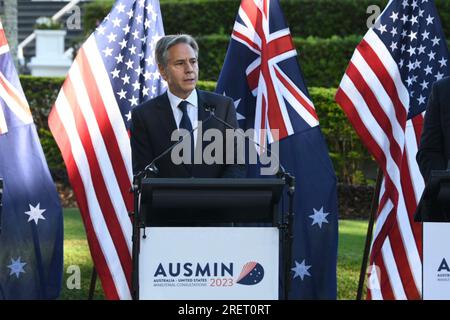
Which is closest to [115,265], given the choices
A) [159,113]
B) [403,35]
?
[159,113]

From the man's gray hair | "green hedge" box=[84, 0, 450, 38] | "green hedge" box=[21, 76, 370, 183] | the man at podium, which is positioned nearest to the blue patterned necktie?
the man at podium

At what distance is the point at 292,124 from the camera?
795 cm

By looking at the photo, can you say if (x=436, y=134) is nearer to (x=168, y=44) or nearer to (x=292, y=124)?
(x=168, y=44)

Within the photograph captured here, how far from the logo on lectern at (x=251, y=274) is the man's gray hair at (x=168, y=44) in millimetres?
1669

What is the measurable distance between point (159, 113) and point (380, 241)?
2.45 m

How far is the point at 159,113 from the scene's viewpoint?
6230 mm

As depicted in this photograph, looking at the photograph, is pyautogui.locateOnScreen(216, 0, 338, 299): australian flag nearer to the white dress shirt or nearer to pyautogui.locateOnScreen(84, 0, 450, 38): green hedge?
the white dress shirt

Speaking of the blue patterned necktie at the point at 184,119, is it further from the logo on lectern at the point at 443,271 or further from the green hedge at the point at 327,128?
the green hedge at the point at 327,128

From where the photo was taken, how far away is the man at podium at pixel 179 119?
6.02 m

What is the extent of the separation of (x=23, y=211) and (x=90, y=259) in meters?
2.79

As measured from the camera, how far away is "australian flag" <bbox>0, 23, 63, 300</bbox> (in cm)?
746

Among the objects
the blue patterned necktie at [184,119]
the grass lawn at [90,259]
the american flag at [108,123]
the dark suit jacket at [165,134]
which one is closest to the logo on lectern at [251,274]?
the dark suit jacket at [165,134]

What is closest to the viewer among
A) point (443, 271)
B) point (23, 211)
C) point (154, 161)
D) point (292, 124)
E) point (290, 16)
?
point (443, 271)

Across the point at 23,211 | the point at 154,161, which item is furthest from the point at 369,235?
the point at 154,161
